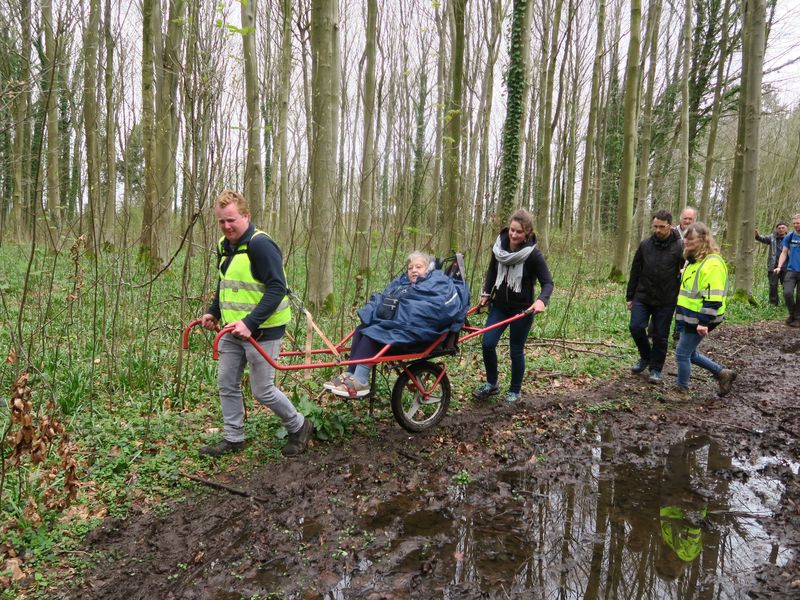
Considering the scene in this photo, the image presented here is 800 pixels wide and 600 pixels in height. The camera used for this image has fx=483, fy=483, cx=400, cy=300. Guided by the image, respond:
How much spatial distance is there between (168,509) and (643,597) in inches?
111

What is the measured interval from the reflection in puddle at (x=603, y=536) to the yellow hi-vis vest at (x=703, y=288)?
1.75 meters

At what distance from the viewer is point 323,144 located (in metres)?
6.57

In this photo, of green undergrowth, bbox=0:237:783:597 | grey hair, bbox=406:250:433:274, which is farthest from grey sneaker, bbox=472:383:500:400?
grey hair, bbox=406:250:433:274

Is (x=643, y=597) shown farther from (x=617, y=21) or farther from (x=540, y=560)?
(x=617, y=21)

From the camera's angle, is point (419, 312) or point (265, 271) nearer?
point (265, 271)

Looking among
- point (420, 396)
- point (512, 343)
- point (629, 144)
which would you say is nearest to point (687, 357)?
point (512, 343)

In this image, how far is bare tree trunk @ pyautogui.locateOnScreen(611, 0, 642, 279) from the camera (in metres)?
11.0

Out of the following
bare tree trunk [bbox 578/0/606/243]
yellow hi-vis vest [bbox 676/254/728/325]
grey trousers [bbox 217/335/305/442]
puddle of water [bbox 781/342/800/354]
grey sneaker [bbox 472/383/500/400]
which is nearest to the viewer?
grey trousers [bbox 217/335/305/442]

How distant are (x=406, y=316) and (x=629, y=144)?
33.9 feet

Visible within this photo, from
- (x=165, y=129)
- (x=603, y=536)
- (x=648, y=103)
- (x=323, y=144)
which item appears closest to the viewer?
(x=603, y=536)

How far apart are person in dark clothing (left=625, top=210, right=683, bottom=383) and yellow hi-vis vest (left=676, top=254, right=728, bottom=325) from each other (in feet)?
0.58

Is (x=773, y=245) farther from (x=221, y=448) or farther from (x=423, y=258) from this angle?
(x=221, y=448)

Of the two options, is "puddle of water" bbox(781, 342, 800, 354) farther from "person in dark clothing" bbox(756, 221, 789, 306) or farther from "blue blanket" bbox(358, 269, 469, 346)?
"blue blanket" bbox(358, 269, 469, 346)

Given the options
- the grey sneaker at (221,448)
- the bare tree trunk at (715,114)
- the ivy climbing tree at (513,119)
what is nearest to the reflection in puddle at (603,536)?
the grey sneaker at (221,448)
